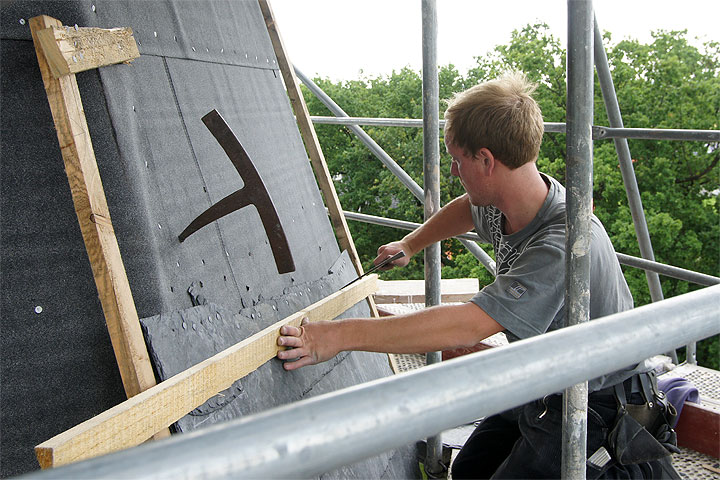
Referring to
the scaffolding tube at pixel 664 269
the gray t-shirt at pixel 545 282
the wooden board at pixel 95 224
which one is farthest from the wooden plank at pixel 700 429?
the wooden board at pixel 95 224

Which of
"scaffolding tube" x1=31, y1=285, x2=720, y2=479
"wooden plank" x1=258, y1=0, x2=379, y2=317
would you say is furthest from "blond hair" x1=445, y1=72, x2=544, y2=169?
"scaffolding tube" x1=31, y1=285, x2=720, y2=479

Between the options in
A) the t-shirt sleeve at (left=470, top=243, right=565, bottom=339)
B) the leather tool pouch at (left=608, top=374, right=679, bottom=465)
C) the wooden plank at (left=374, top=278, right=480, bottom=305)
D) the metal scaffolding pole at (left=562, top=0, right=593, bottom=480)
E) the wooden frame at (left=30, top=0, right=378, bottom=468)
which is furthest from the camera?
the wooden plank at (left=374, top=278, right=480, bottom=305)

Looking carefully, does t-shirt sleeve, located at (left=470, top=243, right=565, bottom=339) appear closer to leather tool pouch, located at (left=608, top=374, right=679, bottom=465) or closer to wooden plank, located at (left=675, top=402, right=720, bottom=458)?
leather tool pouch, located at (left=608, top=374, right=679, bottom=465)

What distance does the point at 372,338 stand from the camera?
2.01 metres

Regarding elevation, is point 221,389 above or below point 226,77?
below

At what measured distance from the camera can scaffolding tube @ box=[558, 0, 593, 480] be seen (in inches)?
64.1

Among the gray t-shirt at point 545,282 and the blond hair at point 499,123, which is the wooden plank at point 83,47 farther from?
the gray t-shirt at point 545,282

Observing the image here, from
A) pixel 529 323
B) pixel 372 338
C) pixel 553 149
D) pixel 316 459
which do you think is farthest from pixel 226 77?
pixel 553 149

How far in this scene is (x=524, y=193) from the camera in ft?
7.45

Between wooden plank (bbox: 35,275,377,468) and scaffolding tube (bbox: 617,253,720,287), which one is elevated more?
wooden plank (bbox: 35,275,377,468)

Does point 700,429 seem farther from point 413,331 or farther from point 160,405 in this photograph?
point 160,405

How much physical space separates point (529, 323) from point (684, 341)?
1070mm

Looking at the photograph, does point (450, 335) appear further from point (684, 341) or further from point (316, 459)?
point (316, 459)

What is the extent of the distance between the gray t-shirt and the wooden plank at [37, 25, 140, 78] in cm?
123
